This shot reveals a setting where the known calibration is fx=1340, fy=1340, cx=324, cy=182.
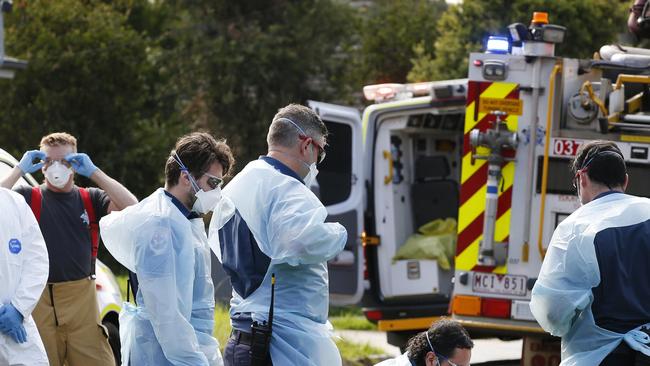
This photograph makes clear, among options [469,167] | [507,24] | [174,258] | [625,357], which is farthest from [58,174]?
[507,24]

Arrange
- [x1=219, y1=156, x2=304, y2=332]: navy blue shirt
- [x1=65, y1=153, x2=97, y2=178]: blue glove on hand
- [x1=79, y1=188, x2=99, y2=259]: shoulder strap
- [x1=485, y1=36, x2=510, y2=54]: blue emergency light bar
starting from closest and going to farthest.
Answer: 1. [x1=219, y1=156, x2=304, y2=332]: navy blue shirt
2. [x1=65, y1=153, x2=97, y2=178]: blue glove on hand
3. [x1=79, y1=188, x2=99, y2=259]: shoulder strap
4. [x1=485, y1=36, x2=510, y2=54]: blue emergency light bar

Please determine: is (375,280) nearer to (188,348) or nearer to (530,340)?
(530,340)

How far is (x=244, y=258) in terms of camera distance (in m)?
5.46

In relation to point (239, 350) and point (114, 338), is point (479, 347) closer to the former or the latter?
point (114, 338)

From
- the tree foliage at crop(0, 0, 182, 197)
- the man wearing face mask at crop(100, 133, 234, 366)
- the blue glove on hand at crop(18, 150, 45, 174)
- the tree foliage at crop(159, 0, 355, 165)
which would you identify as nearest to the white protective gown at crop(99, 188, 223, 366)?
the man wearing face mask at crop(100, 133, 234, 366)

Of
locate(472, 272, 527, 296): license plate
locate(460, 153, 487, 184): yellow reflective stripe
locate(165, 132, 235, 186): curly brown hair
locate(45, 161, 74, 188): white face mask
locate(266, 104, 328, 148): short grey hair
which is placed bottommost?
locate(472, 272, 527, 296): license plate

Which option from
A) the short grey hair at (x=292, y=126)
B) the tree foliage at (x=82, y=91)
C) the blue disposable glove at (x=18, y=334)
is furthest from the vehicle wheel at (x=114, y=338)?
the tree foliage at (x=82, y=91)

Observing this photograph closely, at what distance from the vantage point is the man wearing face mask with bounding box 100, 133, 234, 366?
5.26 meters

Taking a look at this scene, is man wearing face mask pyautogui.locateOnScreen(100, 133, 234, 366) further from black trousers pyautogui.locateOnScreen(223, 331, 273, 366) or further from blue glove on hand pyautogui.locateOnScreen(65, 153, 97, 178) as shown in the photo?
blue glove on hand pyautogui.locateOnScreen(65, 153, 97, 178)

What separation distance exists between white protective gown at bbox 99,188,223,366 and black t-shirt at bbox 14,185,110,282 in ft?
5.74

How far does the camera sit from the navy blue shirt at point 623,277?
17.4 ft

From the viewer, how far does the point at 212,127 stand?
25094 mm

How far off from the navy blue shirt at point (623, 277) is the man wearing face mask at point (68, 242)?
284 cm

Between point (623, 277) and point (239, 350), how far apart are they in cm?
158
